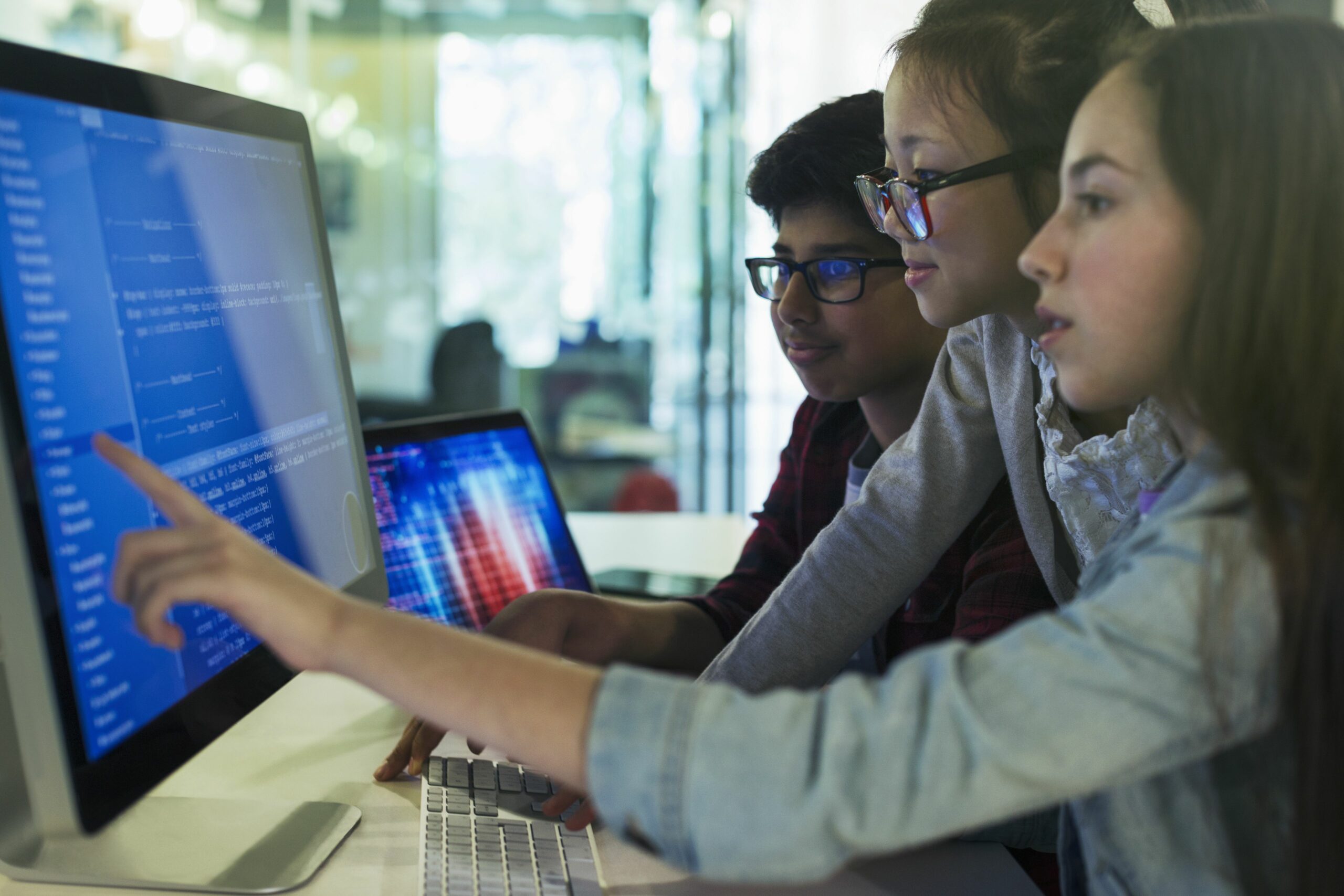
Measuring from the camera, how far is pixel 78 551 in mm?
580

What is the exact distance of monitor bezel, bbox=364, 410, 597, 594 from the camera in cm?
114

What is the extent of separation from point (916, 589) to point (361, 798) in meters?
0.58

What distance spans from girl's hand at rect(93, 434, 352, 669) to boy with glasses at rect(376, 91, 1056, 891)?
1.86ft

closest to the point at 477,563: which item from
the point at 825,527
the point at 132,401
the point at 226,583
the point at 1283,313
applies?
the point at 825,527

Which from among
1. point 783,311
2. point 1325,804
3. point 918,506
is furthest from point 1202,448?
point 783,311

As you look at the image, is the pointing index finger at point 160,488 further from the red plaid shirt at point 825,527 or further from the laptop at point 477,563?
A: the red plaid shirt at point 825,527

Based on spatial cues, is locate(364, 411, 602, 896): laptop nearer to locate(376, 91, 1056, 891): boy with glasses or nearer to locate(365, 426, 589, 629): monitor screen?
locate(365, 426, 589, 629): monitor screen

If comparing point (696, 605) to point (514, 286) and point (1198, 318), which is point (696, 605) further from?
point (514, 286)

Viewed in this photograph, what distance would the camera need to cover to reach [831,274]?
132 centimetres

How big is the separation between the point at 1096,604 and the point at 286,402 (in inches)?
22.8

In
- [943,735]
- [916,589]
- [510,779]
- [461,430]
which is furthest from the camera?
[461,430]

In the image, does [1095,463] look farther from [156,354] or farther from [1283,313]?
[156,354]

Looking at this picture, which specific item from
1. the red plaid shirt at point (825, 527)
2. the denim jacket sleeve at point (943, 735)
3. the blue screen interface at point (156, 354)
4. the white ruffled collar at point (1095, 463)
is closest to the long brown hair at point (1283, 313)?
the denim jacket sleeve at point (943, 735)

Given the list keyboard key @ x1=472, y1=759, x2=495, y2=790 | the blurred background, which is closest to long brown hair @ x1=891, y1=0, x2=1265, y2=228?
keyboard key @ x1=472, y1=759, x2=495, y2=790
